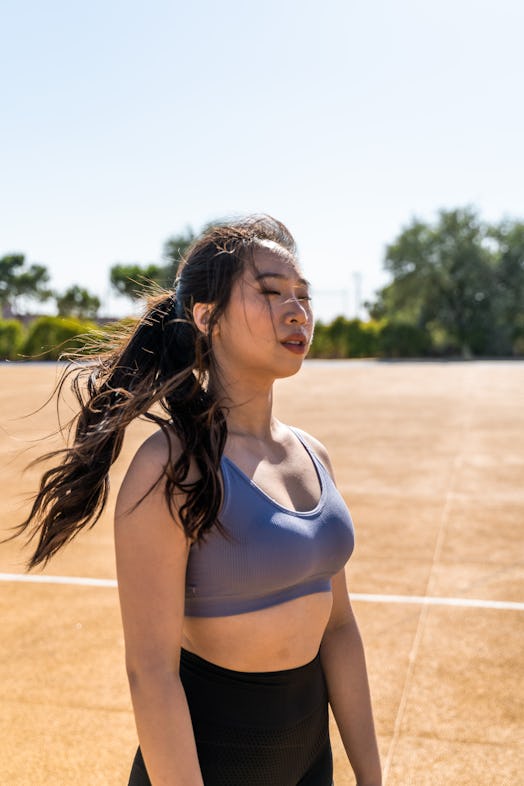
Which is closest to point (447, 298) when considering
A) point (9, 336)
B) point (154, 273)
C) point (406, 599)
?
point (9, 336)

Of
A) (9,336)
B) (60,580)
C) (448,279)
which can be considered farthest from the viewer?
(448,279)

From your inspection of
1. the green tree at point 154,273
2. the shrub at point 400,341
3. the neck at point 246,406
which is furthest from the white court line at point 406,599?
the shrub at point 400,341

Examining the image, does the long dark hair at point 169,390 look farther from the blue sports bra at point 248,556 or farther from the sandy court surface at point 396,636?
the sandy court surface at point 396,636

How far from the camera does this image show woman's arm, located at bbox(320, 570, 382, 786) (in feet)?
6.03

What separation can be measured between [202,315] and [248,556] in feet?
1.55

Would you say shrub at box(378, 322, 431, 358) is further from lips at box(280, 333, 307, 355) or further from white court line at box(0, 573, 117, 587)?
lips at box(280, 333, 307, 355)

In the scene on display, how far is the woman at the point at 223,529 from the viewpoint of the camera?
1453 mm

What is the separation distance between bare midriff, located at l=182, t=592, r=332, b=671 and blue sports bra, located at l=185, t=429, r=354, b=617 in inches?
0.8

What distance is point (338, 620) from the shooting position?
74.2 inches

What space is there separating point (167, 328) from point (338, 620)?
0.75 metres

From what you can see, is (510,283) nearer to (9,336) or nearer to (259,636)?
(9,336)

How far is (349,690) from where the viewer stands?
1844 mm

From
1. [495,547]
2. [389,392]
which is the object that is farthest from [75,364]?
[389,392]

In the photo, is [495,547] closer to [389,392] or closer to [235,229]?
[235,229]
